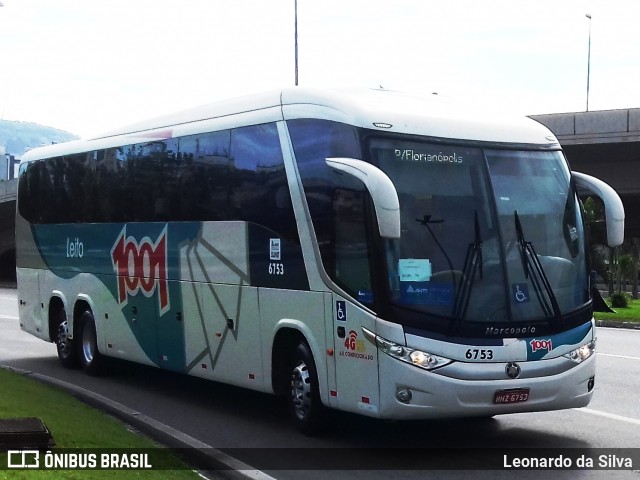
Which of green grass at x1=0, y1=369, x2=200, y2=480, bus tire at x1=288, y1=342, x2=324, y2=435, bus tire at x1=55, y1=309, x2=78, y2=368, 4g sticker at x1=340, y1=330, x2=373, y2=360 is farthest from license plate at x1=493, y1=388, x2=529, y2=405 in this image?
bus tire at x1=55, y1=309, x2=78, y2=368

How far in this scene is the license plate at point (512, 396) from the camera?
390 inches

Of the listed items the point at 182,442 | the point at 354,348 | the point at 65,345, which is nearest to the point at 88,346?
the point at 65,345

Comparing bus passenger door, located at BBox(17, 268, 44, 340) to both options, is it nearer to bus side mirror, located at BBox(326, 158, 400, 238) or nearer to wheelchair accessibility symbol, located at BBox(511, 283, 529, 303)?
bus side mirror, located at BBox(326, 158, 400, 238)

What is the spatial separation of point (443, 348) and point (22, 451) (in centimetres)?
354

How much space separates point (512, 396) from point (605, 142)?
2982 centimetres

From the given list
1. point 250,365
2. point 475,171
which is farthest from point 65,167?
point 475,171

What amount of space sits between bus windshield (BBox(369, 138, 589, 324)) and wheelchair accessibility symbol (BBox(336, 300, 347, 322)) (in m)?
0.70

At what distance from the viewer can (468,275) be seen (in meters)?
10.1

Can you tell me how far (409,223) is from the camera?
10.2 metres

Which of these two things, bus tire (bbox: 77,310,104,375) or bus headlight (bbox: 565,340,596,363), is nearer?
bus headlight (bbox: 565,340,596,363)

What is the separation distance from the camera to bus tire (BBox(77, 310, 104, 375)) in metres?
17.1

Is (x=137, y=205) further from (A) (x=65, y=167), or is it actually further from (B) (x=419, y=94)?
(B) (x=419, y=94)

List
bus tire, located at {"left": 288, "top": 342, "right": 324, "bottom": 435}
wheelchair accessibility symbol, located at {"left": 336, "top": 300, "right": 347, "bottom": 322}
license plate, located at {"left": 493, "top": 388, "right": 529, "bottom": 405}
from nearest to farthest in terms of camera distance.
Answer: license plate, located at {"left": 493, "top": 388, "right": 529, "bottom": 405}, wheelchair accessibility symbol, located at {"left": 336, "top": 300, "right": 347, "bottom": 322}, bus tire, located at {"left": 288, "top": 342, "right": 324, "bottom": 435}

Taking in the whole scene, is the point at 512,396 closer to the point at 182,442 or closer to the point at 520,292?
the point at 520,292
